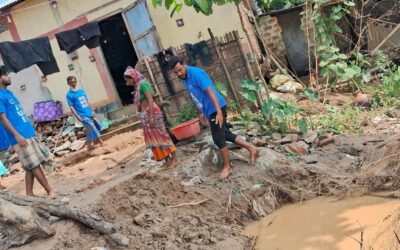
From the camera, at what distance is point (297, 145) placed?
5.58 meters

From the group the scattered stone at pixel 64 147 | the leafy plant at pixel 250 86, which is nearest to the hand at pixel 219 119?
the leafy plant at pixel 250 86

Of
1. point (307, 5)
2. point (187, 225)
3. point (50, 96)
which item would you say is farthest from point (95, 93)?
point (187, 225)

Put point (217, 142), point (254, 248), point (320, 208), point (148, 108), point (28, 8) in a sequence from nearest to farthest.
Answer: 1. point (254, 248)
2. point (320, 208)
3. point (217, 142)
4. point (148, 108)
5. point (28, 8)

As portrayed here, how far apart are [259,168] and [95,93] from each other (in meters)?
7.37

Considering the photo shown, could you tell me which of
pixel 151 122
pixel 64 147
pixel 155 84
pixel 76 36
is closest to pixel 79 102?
pixel 155 84

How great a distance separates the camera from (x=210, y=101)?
15.6 ft

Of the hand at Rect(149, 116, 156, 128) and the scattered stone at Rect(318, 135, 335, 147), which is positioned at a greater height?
the hand at Rect(149, 116, 156, 128)

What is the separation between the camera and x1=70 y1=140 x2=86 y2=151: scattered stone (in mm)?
9781

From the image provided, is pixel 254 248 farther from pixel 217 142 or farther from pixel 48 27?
pixel 48 27

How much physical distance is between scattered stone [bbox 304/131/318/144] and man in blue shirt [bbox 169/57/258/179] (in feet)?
3.81

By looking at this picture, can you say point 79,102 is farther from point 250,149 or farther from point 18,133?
point 250,149

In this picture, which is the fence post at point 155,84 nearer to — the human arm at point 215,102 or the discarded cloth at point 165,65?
the discarded cloth at point 165,65

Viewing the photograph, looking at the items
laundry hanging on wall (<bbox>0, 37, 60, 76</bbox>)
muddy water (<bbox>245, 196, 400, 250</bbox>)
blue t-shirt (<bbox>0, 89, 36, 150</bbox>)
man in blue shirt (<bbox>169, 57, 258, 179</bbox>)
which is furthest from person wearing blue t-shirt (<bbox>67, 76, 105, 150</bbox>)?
muddy water (<bbox>245, 196, 400, 250</bbox>)

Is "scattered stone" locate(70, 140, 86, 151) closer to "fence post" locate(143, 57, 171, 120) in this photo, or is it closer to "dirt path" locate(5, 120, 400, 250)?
"fence post" locate(143, 57, 171, 120)
